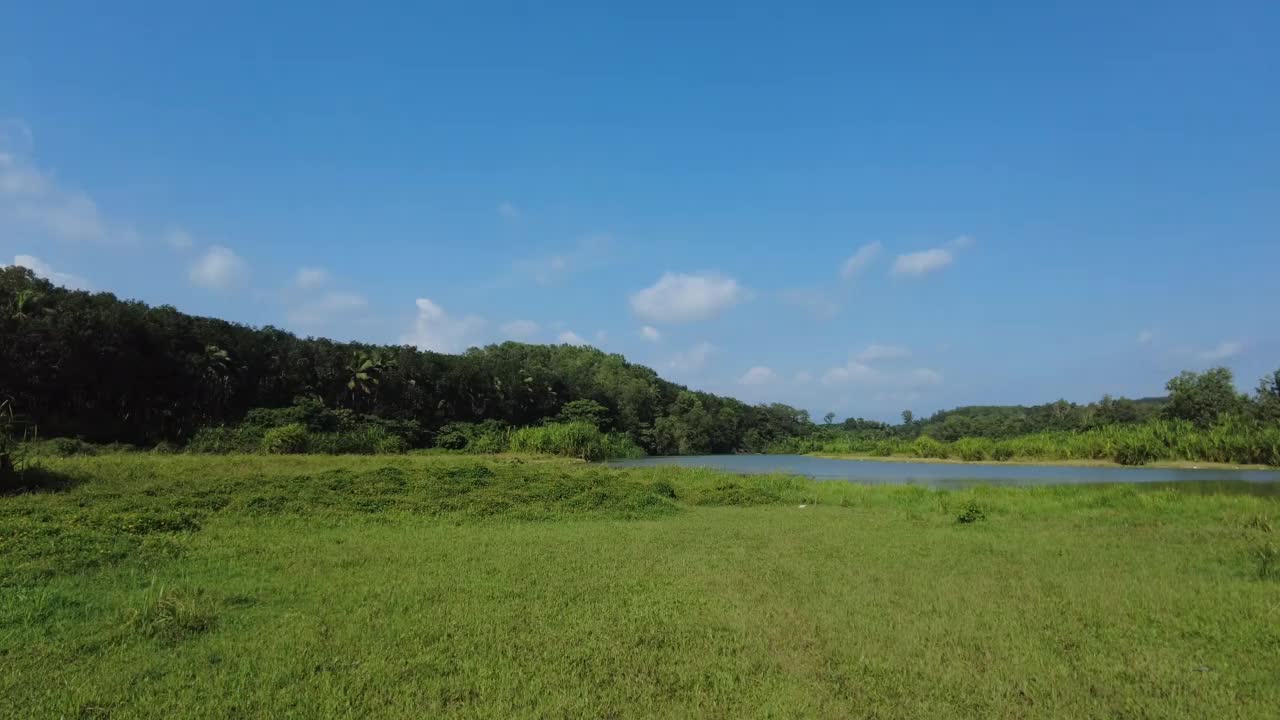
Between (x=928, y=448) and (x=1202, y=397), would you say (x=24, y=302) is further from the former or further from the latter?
(x=1202, y=397)

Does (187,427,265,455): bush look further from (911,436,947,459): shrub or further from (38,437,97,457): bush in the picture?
(911,436,947,459): shrub

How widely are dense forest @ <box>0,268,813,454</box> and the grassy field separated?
29153 mm

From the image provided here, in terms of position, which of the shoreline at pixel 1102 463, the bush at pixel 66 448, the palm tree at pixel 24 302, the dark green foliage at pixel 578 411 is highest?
the palm tree at pixel 24 302

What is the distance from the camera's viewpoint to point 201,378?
152 feet

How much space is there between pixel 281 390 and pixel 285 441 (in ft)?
62.7

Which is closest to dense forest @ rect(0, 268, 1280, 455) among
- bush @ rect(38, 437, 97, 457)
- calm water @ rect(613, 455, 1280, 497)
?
bush @ rect(38, 437, 97, 457)

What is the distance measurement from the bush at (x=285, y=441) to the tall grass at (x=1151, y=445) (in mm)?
62727

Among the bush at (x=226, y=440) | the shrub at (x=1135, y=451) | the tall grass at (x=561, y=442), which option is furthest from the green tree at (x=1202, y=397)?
the bush at (x=226, y=440)

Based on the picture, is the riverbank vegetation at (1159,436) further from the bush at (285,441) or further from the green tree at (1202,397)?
the bush at (285,441)

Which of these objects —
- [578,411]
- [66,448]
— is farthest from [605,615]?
[578,411]

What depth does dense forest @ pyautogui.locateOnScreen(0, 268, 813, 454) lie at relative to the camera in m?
37.4

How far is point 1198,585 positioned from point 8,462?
2294 cm

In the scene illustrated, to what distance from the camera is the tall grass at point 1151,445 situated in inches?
2039

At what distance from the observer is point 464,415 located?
2783 inches
